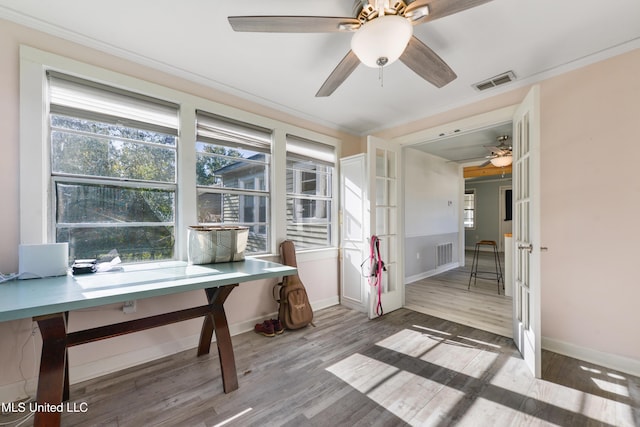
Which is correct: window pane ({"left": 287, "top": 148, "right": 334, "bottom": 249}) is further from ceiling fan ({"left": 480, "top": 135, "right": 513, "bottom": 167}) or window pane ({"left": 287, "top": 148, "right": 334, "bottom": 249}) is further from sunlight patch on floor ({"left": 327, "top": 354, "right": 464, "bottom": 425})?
ceiling fan ({"left": 480, "top": 135, "right": 513, "bottom": 167})

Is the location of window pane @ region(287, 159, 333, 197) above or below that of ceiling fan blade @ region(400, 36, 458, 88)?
below

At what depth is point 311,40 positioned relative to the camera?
6.57 feet

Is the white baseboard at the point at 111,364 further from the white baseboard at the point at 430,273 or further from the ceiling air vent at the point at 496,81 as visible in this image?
the ceiling air vent at the point at 496,81

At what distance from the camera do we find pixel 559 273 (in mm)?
2377

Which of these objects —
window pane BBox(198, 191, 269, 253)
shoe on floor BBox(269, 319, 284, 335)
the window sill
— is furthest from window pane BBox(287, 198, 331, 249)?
shoe on floor BBox(269, 319, 284, 335)

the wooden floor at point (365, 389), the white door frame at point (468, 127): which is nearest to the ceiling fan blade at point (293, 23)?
the white door frame at point (468, 127)

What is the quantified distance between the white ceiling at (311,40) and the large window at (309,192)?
0.81 meters

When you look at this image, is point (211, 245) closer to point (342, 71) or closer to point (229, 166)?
point (229, 166)

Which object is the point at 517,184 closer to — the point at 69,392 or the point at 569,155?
the point at 569,155

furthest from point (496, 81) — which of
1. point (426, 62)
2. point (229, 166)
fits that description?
point (229, 166)

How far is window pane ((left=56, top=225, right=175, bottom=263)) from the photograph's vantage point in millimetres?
2045

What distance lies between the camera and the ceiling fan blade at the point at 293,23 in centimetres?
142

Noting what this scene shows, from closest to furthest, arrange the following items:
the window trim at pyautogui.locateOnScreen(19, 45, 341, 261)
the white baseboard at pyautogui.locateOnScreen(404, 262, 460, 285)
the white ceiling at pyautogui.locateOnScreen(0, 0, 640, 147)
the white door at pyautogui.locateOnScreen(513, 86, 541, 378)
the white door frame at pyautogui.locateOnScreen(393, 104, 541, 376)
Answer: the white ceiling at pyautogui.locateOnScreen(0, 0, 640, 147), the window trim at pyautogui.locateOnScreen(19, 45, 341, 261), the white door at pyautogui.locateOnScreen(513, 86, 541, 378), the white door frame at pyautogui.locateOnScreen(393, 104, 541, 376), the white baseboard at pyautogui.locateOnScreen(404, 262, 460, 285)

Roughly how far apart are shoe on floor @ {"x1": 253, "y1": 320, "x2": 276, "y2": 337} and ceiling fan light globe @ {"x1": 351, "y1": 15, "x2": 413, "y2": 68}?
2.62 m
